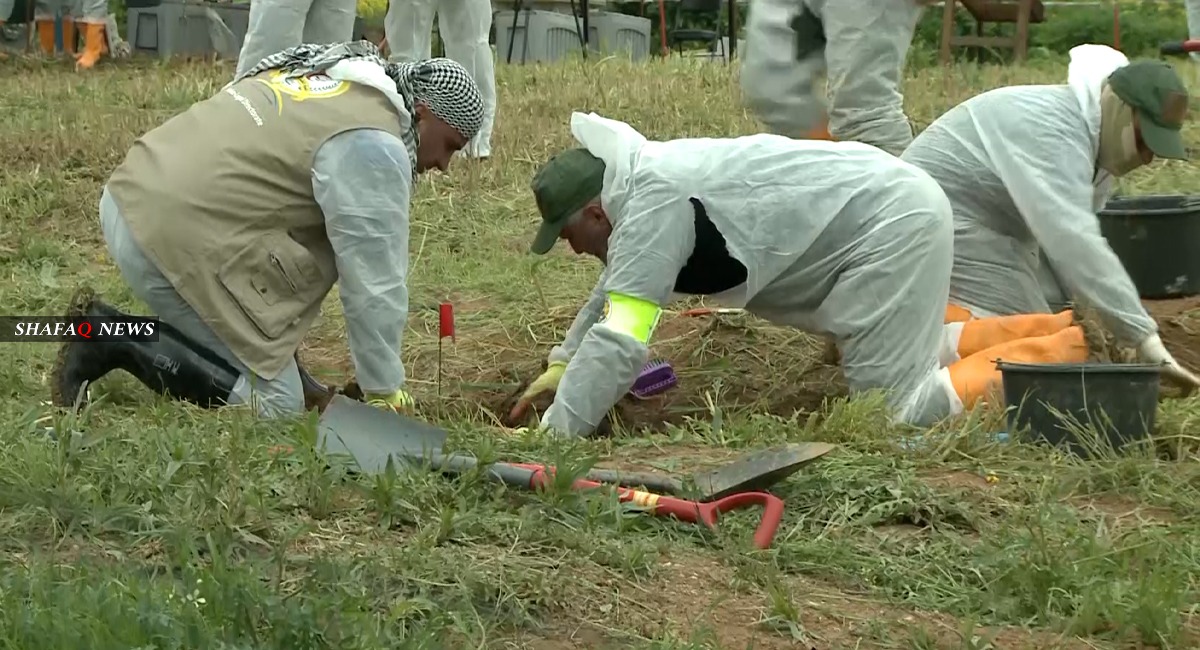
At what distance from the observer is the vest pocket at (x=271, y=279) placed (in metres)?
4.60

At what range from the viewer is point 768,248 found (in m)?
4.54

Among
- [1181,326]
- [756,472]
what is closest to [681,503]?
[756,472]

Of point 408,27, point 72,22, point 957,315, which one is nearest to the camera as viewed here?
point 957,315

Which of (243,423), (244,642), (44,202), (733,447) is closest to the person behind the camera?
(244,642)

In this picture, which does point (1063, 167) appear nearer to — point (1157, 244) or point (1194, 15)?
point (1157, 244)

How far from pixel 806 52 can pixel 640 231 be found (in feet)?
7.40

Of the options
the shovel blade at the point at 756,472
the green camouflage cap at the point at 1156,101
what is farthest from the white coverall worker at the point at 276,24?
the shovel blade at the point at 756,472

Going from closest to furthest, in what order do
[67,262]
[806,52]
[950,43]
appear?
1. [806,52]
2. [67,262]
3. [950,43]

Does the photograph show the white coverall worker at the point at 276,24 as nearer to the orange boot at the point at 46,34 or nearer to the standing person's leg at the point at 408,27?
the standing person's leg at the point at 408,27

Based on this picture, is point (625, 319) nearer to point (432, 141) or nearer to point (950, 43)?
point (432, 141)

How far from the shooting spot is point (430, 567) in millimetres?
3004

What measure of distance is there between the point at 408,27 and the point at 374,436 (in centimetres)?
539

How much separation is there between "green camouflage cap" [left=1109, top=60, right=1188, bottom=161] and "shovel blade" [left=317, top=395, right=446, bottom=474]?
2.21 meters

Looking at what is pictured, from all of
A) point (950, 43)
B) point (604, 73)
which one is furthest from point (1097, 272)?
point (950, 43)
